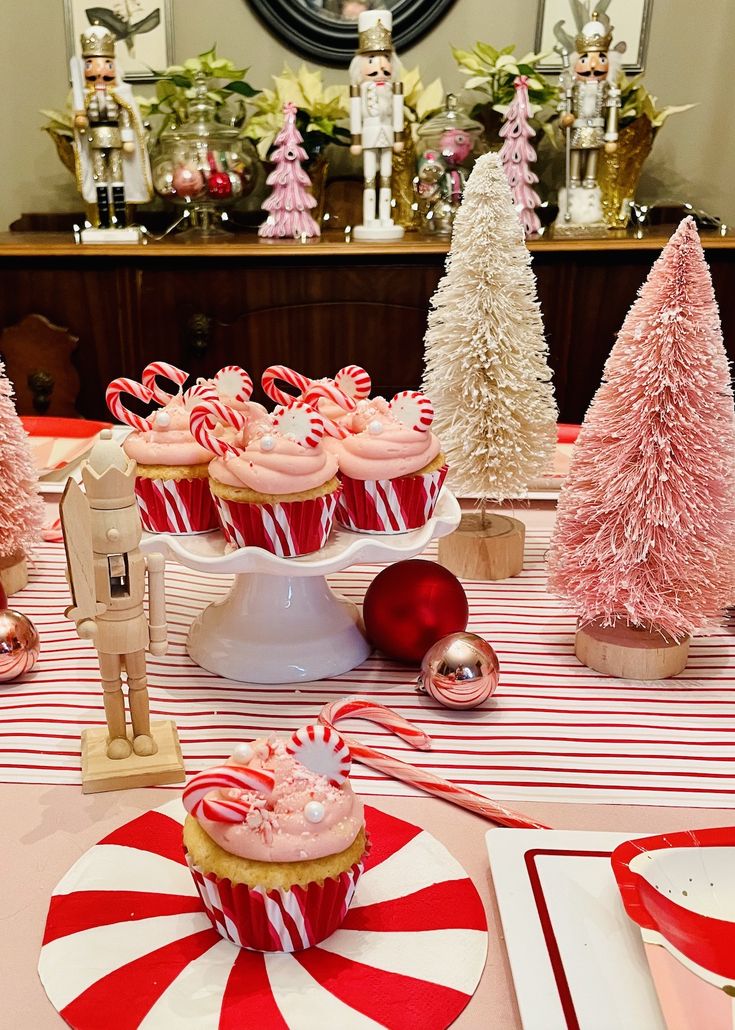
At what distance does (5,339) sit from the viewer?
2207 millimetres

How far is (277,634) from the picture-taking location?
0.91 meters

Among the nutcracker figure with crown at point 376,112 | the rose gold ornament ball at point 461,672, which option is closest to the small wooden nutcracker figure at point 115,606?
the rose gold ornament ball at point 461,672

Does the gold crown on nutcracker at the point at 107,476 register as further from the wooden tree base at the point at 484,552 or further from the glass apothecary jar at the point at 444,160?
the glass apothecary jar at the point at 444,160

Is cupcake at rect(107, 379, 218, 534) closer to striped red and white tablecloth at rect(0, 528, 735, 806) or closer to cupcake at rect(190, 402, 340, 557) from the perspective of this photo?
cupcake at rect(190, 402, 340, 557)

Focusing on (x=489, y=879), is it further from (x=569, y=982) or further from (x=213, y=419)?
(x=213, y=419)

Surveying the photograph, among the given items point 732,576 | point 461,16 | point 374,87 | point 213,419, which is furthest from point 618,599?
point 461,16

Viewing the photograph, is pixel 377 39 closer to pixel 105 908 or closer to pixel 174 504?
pixel 174 504

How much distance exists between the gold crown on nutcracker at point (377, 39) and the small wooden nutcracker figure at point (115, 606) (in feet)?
5.43

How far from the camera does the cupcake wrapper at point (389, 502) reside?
886 millimetres

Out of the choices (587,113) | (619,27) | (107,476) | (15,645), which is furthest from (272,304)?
(107,476)

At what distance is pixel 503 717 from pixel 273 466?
0.32m

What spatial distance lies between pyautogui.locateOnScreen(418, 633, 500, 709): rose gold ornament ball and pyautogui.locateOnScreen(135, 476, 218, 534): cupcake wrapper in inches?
10.8

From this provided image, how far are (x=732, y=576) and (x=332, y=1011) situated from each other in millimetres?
607

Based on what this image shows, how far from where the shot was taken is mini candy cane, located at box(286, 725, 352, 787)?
1.80 feet
